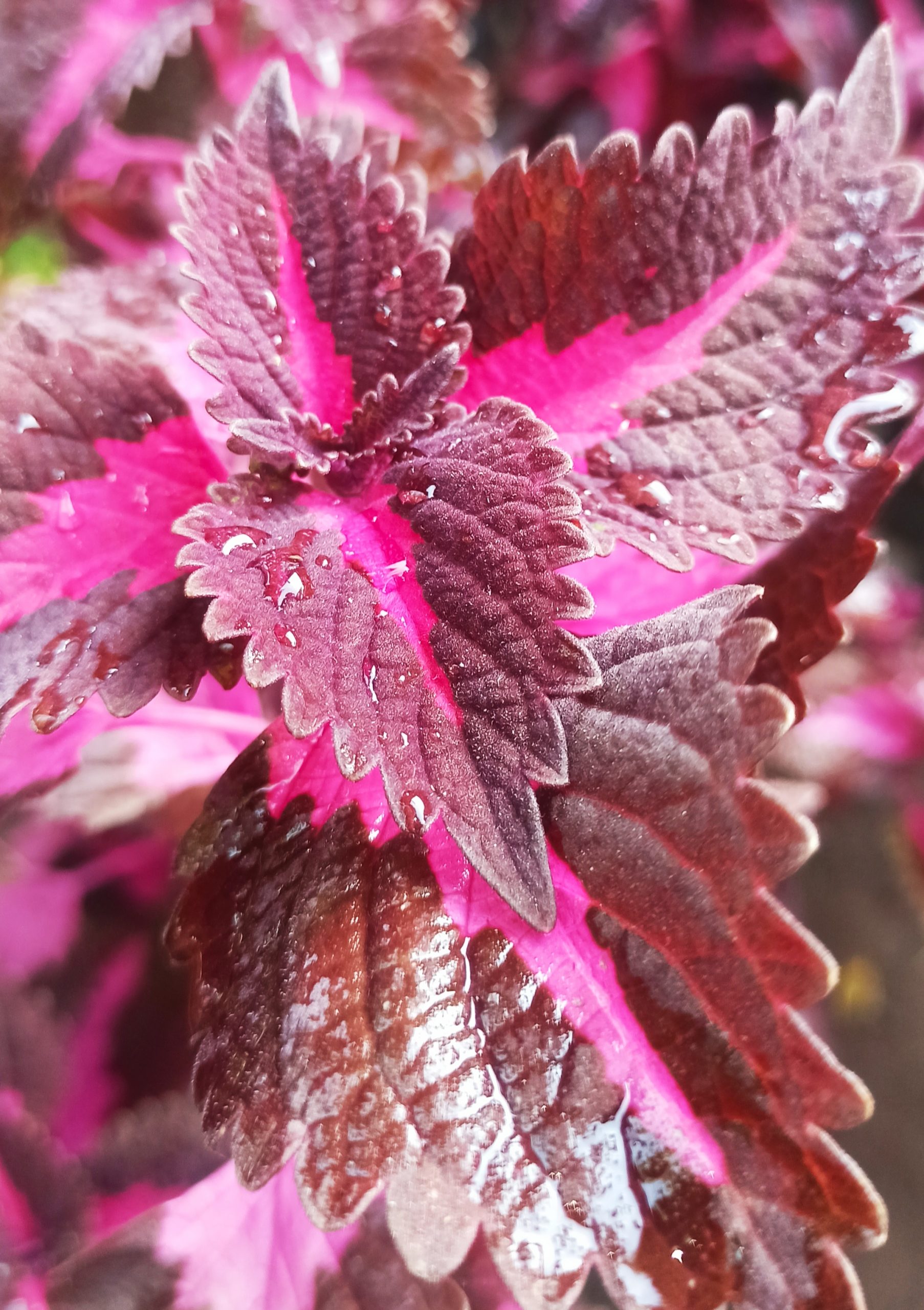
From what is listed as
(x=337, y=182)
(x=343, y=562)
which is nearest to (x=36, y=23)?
(x=337, y=182)

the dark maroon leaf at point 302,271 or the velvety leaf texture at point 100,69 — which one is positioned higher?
the velvety leaf texture at point 100,69

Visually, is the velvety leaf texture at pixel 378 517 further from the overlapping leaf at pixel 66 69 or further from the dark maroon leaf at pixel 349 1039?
the overlapping leaf at pixel 66 69

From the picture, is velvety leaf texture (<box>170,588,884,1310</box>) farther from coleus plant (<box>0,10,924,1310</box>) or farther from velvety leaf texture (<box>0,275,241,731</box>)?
velvety leaf texture (<box>0,275,241,731</box>)

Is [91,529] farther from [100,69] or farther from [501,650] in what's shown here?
[100,69]

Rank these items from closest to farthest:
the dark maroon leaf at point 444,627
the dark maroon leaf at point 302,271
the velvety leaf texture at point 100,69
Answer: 1. the dark maroon leaf at point 444,627
2. the dark maroon leaf at point 302,271
3. the velvety leaf texture at point 100,69

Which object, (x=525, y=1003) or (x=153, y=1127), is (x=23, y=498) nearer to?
(x=525, y=1003)

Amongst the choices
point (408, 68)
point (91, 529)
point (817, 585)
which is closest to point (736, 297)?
point (817, 585)

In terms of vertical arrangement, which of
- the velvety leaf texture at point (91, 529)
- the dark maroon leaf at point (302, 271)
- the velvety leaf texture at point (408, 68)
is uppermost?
the velvety leaf texture at point (408, 68)

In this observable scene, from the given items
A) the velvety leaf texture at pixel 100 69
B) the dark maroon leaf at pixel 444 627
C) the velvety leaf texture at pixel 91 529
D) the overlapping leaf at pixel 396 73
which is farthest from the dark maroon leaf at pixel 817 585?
the velvety leaf texture at pixel 100 69
